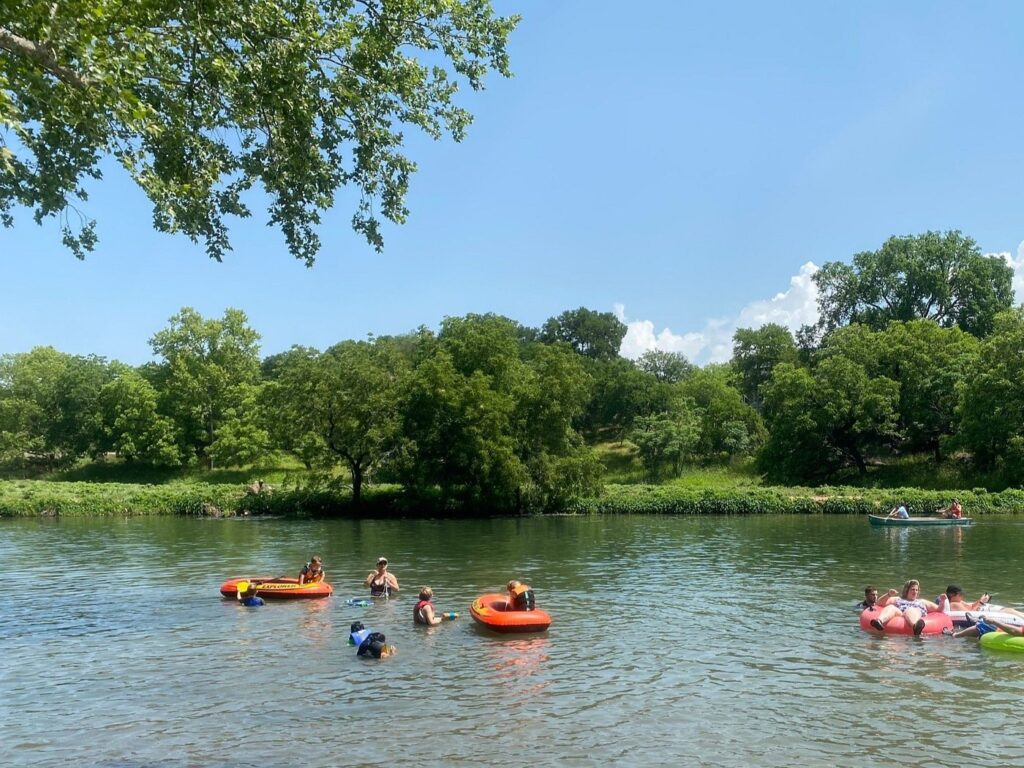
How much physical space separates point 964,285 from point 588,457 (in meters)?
56.4

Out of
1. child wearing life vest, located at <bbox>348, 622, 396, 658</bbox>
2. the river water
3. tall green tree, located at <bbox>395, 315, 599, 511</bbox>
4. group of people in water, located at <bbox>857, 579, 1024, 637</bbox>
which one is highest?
tall green tree, located at <bbox>395, 315, 599, 511</bbox>

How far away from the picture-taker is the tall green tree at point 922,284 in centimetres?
8775

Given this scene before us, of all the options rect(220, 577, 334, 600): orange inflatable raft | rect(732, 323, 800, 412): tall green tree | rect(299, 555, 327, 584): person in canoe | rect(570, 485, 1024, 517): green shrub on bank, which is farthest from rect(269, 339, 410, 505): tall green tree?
rect(732, 323, 800, 412): tall green tree

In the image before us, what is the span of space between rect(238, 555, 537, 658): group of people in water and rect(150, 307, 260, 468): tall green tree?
57.1m

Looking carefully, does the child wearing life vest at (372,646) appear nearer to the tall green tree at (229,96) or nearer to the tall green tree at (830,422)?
the tall green tree at (229,96)

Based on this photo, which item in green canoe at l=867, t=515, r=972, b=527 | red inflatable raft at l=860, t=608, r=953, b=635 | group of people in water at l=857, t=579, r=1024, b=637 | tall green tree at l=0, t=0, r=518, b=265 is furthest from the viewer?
green canoe at l=867, t=515, r=972, b=527

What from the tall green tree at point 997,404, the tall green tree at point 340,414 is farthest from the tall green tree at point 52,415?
the tall green tree at point 997,404

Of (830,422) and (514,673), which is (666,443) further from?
(514,673)

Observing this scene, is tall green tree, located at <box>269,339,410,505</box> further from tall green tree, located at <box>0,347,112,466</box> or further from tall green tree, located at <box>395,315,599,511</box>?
tall green tree, located at <box>0,347,112,466</box>

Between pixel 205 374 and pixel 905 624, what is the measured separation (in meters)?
75.9

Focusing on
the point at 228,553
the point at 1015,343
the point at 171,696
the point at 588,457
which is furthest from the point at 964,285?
the point at 171,696

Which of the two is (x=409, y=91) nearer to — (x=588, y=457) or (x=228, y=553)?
(x=228, y=553)

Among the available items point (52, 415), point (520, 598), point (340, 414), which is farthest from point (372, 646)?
point (52, 415)

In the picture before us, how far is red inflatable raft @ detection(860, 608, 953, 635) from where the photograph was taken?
1786 centimetres
